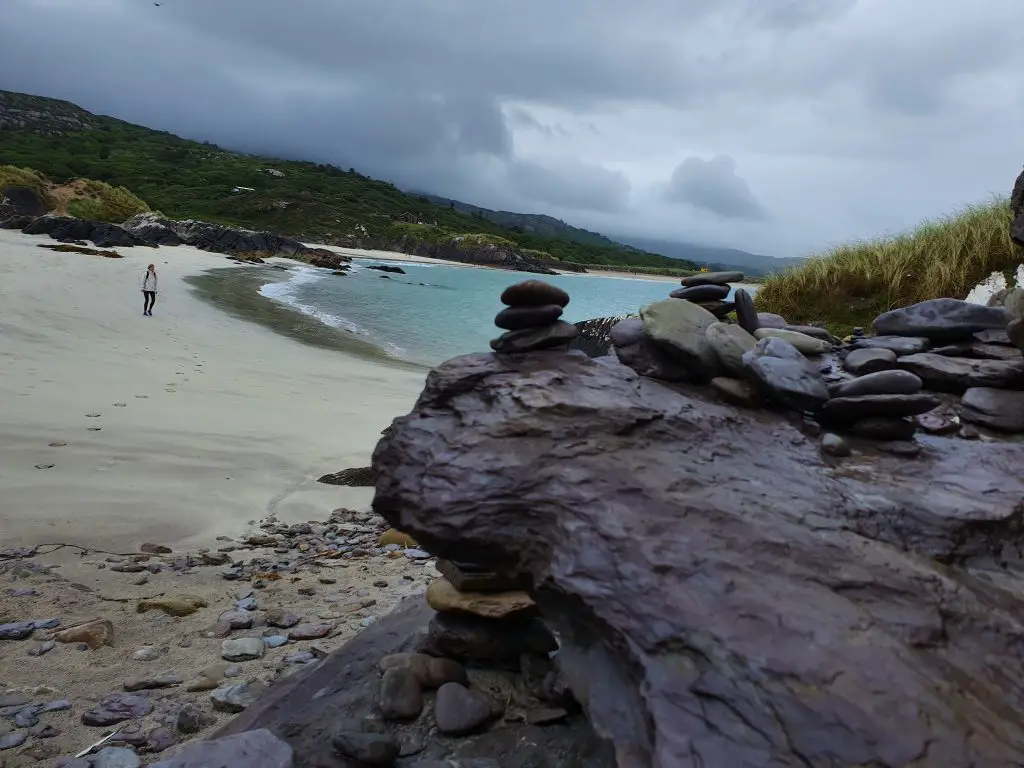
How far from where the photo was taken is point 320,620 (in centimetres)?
432

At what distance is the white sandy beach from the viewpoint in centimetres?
564

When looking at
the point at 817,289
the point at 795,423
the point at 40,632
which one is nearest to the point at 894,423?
the point at 795,423

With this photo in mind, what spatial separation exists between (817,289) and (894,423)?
670 centimetres

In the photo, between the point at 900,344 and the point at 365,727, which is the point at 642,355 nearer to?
the point at 900,344

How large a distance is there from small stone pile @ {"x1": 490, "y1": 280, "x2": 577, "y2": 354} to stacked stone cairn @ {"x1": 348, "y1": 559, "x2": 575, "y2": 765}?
3.90 ft

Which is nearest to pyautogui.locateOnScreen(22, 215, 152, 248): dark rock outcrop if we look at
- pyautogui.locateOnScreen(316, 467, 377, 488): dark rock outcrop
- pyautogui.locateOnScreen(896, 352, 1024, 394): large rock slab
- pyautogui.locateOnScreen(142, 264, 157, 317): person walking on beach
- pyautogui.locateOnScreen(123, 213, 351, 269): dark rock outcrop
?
pyautogui.locateOnScreen(123, 213, 351, 269): dark rock outcrop

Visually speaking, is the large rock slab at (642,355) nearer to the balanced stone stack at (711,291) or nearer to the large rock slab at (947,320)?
the balanced stone stack at (711,291)

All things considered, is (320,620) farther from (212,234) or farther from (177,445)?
(212,234)

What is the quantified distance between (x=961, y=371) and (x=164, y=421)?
818 cm

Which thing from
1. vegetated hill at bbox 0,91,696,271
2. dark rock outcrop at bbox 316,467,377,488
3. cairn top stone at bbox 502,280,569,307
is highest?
vegetated hill at bbox 0,91,696,271

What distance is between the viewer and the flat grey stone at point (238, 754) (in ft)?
7.80

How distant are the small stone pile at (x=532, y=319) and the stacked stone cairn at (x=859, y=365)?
41 cm

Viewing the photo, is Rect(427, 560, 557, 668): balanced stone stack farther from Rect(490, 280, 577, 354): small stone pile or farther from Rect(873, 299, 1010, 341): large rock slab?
Rect(873, 299, 1010, 341): large rock slab

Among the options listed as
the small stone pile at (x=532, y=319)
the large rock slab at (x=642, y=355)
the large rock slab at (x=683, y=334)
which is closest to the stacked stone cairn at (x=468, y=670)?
the small stone pile at (x=532, y=319)
